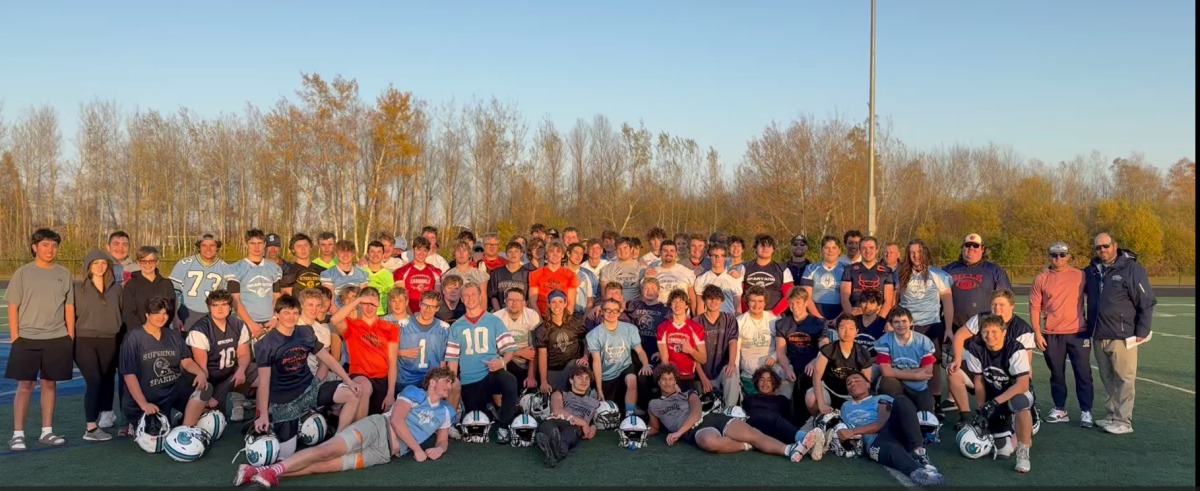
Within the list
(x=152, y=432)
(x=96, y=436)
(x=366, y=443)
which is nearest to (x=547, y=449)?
(x=366, y=443)

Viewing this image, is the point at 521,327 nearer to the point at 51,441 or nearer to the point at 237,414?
the point at 237,414

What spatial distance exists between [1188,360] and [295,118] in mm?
29881

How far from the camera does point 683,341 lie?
23.7 ft

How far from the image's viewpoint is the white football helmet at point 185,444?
5793 mm

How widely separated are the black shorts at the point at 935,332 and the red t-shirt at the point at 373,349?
4966 millimetres

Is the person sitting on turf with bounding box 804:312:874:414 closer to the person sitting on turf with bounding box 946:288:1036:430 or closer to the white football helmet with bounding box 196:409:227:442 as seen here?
the person sitting on turf with bounding box 946:288:1036:430

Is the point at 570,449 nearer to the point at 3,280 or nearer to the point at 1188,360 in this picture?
the point at 1188,360

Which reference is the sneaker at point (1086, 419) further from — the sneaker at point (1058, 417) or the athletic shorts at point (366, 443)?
the athletic shorts at point (366, 443)

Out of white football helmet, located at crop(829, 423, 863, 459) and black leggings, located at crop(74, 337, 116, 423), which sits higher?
black leggings, located at crop(74, 337, 116, 423)

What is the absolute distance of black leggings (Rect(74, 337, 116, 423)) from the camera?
260 inches

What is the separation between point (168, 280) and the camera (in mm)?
7566

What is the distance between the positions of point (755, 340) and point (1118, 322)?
3.21m

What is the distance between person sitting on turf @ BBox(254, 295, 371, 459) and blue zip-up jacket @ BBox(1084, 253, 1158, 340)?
21.4 feet

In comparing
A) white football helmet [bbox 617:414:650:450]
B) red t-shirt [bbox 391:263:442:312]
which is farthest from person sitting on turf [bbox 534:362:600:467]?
red t-shirt [bbox 391:263:442:312]
